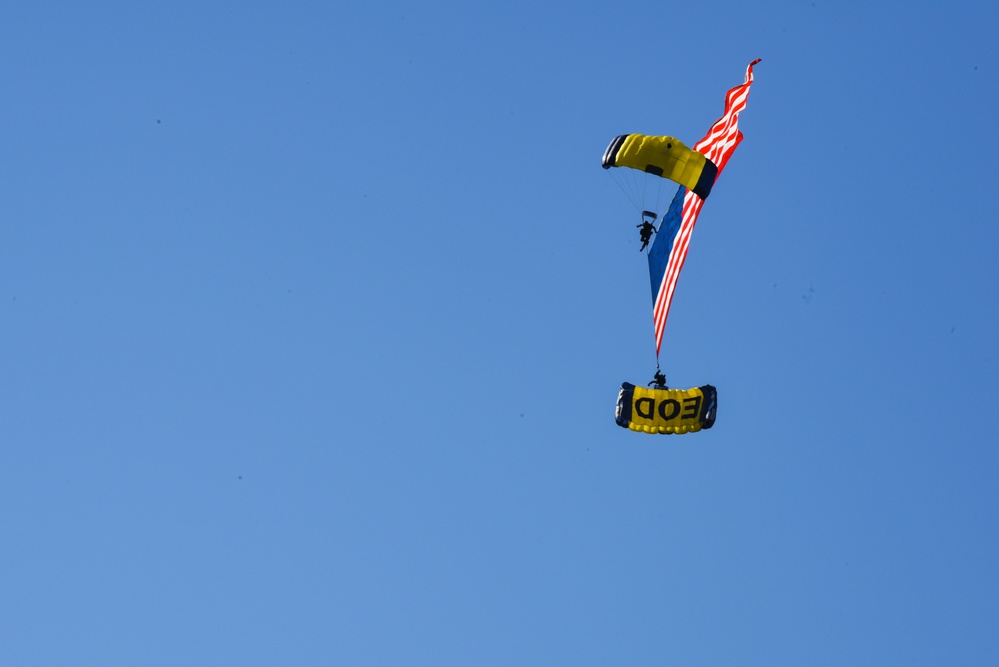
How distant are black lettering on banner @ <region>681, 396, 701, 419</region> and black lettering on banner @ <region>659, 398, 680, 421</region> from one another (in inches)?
9.1

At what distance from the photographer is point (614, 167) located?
53375 millimetres

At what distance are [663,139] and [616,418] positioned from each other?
328 inches

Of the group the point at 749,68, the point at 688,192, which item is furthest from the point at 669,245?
the point at 749,68

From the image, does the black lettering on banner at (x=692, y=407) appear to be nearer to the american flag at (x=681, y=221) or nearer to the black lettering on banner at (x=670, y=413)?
the black lettering on banner at (x=670, y=413)

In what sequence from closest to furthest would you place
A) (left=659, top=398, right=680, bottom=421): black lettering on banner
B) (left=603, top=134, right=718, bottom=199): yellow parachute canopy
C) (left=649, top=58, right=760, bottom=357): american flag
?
(left=659, top=398, right=680, bottom=421): black lettering on banner < (left=603, top=134, right=718, bottom=199): yellow parachute canopy < (left=649, top=58, right=760, bottom=357): american flag

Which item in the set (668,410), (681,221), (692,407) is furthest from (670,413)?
(681,221)

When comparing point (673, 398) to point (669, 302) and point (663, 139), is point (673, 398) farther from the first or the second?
point (663, 139)

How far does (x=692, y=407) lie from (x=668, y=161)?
727 centimetres

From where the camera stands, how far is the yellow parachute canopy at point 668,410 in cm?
5244

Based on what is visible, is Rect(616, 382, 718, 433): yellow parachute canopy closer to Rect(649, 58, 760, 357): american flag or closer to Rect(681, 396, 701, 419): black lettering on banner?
Rect(681, 396, 701, 419): black lettering on banner

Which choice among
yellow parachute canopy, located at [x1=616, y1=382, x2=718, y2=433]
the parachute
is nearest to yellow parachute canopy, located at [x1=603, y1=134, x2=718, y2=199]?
the parachute

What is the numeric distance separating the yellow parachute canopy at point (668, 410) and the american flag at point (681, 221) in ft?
7.16

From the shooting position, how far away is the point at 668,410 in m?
52.4

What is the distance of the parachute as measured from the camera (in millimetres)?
52500
